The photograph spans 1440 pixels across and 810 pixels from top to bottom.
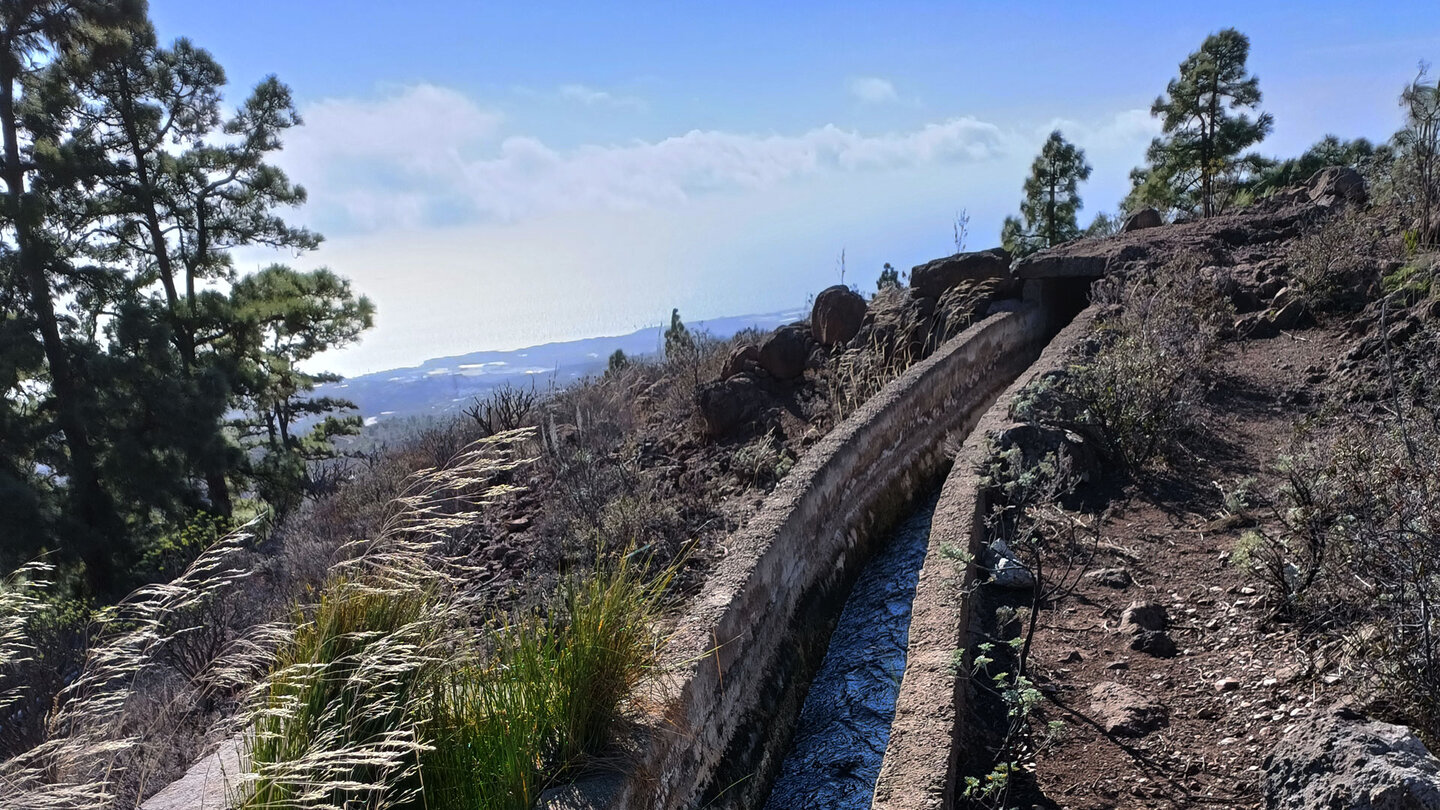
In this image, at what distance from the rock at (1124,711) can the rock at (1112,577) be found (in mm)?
817

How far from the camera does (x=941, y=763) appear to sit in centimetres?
277

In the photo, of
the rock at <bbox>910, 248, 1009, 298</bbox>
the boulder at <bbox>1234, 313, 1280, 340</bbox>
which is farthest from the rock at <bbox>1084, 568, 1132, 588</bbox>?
the rock at <bbox>910, 248, 1009, 298</bbox>

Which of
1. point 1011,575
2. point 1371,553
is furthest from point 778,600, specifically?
point 1371,553

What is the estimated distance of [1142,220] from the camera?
41.1 ft

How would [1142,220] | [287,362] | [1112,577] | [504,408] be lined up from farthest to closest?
1. [287,362]
2. [1142,220]
3. [504,408]
4. [1112,577]

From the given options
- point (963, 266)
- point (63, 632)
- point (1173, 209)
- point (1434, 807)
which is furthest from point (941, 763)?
point (1173, 209)

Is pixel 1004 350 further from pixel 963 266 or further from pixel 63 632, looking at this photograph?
pixel 63 632

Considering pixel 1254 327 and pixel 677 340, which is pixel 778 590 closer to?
pixel 1254 327

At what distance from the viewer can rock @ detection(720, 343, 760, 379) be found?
10.3m

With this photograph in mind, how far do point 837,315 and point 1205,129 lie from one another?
14.4m

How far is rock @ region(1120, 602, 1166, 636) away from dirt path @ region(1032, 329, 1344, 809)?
4 cm

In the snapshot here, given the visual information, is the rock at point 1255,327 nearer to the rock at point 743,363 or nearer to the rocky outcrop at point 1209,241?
the rocky outcrop at point 1209,241

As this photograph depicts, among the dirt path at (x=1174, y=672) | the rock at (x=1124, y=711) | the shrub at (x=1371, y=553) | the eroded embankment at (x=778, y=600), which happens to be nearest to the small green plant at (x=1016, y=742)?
the dirt path at (x=1174, y=672)

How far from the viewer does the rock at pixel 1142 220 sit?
12492mm
